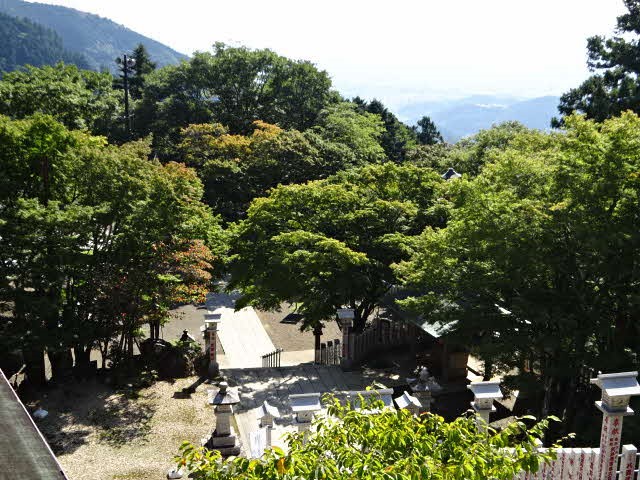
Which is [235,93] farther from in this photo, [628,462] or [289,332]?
[628,462]

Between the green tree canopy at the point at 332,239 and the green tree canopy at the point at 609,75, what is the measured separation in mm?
14603

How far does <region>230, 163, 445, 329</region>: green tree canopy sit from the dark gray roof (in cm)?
1276

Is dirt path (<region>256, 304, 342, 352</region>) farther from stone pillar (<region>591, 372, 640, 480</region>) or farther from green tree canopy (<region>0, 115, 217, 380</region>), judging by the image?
stone pillar (<region>591, 372, 640, 480</region>)

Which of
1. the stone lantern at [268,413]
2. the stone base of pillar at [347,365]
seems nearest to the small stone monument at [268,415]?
the stone lantern at [268,413]

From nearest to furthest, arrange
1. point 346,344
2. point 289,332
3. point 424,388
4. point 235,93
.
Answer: point 424,388 < point 346,344 < point 289,332 < point 235,93

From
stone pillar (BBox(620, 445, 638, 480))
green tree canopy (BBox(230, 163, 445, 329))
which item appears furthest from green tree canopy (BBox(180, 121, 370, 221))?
stone pillar (BBox(620, 445, 638, 480))

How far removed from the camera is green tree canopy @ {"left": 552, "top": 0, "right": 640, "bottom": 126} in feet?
95.8

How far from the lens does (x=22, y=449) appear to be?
11.7ft

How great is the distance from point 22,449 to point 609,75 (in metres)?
33.1

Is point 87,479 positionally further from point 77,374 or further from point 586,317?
point 586,317

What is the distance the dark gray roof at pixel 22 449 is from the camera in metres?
3.43

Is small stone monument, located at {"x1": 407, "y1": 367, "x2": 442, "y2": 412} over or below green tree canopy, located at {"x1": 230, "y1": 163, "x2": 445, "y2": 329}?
below

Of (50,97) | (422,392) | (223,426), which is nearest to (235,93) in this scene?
(50,97)

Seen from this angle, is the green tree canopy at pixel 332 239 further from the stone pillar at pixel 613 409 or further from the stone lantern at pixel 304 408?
the stone pillar at pixel 613 409
